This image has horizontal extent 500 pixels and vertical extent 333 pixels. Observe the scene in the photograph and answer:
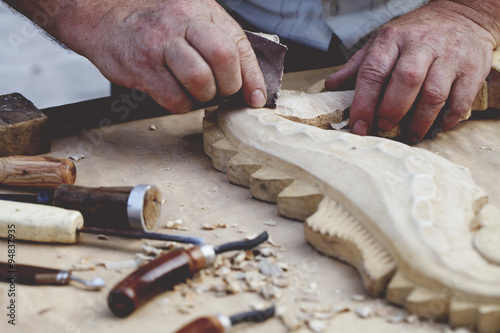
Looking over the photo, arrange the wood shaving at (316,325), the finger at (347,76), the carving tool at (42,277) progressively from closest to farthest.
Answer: the wood shaving at (316,325), the carving tool at (42,277), the finger at (347,76)

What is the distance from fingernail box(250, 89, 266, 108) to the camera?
5.82 feet

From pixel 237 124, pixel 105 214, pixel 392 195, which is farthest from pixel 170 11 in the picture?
pixel 392 195

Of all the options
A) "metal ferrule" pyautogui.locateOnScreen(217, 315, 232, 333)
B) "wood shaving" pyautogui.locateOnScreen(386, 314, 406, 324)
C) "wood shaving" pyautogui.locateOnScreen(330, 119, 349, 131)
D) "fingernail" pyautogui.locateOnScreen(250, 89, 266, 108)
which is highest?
"fingernail" pyautogui.locateOnScreen(250, 89, 266, 108)

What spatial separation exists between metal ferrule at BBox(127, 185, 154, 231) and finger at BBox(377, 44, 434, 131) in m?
0.88

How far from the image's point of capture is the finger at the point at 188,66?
1.65 metres

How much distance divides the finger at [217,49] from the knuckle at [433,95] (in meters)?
0.61

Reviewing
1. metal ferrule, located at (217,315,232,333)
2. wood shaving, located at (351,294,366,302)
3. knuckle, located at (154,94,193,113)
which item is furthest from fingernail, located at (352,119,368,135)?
metal ferrule, located at (217,315,232,333)

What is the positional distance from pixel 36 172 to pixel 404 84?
116 centimetres

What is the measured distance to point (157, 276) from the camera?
1117 mm

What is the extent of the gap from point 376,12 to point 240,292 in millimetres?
1836

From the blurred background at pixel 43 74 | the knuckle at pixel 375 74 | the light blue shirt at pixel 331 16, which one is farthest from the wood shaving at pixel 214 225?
the blurred background at pixel 43 74

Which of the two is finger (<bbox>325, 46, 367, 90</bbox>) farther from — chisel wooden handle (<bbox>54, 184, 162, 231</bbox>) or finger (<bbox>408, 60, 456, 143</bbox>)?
chisel wooden handle (<bbox>54, 184, 162, 231</bbox>)

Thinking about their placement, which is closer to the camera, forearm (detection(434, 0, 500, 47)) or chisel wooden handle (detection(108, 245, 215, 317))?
chisel wooden handle (detection(108, 245, 215, 317))

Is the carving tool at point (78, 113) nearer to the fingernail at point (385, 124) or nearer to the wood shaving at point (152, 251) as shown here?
the fingernail at point (385, 124)
